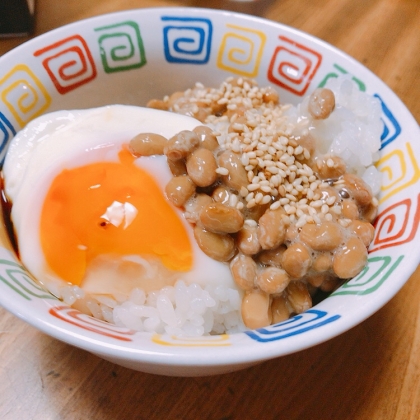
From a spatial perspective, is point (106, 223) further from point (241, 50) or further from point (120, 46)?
point (241, 50)

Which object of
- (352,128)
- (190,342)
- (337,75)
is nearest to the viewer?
(190,342)

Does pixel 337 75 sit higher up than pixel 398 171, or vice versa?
pixel 337 75

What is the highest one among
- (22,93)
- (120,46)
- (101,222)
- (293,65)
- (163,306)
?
(293,65)

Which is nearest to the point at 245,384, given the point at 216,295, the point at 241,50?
the point at 216,295

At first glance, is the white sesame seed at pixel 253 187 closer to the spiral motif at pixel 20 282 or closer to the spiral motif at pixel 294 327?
the spiral motif at pixel 294 327

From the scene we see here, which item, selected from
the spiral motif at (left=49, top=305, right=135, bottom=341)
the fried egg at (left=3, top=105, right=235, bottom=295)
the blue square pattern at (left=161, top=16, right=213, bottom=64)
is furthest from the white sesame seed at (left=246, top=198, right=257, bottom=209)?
the blue square pattern at (left=161, top=16, right=213, bottom=64)
